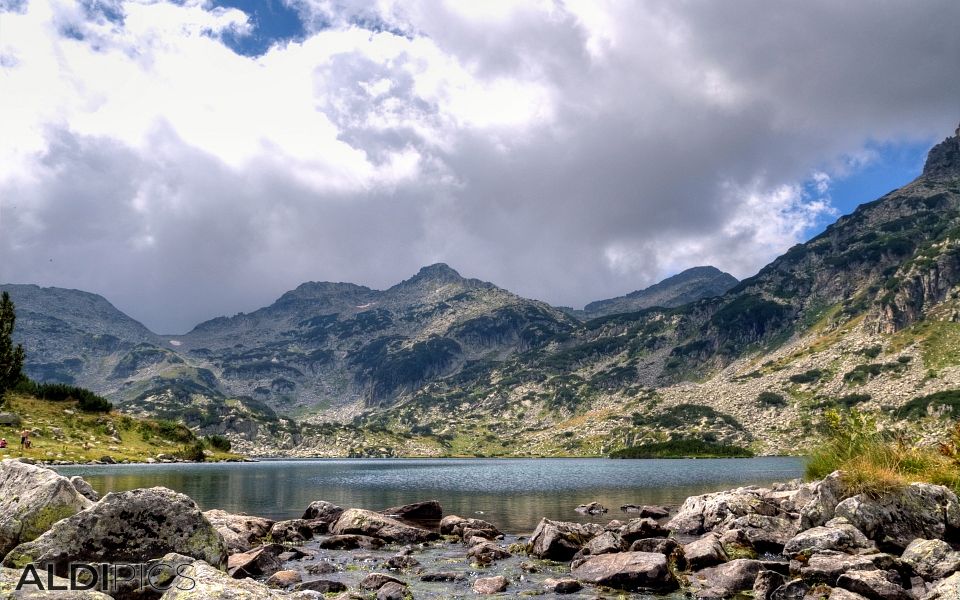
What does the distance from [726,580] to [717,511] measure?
19079mm

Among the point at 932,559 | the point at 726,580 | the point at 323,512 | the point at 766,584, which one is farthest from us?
the point at 323,512

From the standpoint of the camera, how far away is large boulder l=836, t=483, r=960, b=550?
27656 mm

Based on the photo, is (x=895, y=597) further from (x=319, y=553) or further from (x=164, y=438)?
(x=164, y=438)

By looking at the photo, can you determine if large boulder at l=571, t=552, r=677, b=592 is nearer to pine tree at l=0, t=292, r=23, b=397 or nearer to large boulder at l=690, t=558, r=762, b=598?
large boulder at l=690, t=558, r=762, b=598

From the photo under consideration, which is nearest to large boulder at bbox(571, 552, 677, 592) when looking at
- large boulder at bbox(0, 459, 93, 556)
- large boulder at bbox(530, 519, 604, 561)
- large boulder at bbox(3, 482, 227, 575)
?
large boulder at bbox(530, 519, 604, 561)

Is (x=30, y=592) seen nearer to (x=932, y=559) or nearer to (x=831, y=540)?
(x=932, y=559)

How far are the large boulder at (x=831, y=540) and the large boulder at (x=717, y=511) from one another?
1138cm

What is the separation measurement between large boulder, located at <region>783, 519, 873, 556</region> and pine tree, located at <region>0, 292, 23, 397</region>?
114 metres

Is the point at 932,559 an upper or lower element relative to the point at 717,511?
upper

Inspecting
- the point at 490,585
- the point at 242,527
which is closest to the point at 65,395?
the point at 242,527

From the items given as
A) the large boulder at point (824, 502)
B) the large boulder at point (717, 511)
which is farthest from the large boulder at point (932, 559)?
the large boulder at point (717, 511)

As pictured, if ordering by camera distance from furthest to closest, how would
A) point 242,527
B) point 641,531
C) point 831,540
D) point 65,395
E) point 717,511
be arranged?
point 65,395 < point 717,511 < point 242,527 < point 641,531 < point 831,540

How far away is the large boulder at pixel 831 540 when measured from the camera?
27.0 metres

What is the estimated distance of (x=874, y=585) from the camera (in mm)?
20406
